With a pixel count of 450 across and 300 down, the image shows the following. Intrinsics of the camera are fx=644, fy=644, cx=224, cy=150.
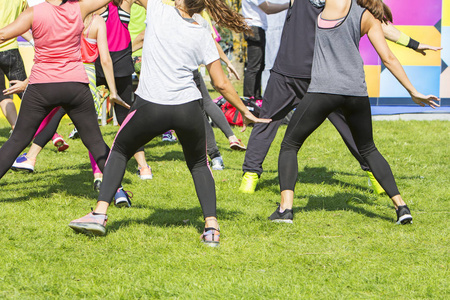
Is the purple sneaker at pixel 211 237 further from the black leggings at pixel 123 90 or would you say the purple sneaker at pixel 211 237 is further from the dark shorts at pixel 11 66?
the dark shorts at pixel 11 66

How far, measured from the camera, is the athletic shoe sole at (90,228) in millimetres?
4649

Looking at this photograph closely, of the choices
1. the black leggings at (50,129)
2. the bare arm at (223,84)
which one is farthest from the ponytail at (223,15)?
the black leggings at (50,129)

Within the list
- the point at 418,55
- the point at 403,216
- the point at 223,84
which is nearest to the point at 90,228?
the point at 223,84

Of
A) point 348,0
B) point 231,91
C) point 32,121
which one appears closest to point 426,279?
point 231,91

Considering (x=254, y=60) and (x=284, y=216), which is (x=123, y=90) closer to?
(x=284, y=216)

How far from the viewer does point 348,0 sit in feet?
16.3

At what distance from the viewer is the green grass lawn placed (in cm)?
385

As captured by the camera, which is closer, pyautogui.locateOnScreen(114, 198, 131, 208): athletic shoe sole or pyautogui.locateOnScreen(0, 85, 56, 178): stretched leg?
pyautogui.locateOnScreen(0, 85, 56, 178): stretched leg

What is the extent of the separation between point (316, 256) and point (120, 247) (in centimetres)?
139

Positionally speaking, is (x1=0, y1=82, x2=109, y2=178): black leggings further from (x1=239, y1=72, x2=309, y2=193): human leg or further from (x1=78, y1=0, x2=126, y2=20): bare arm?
(x1=239, y1=72, x2=309, y2=193): human leg

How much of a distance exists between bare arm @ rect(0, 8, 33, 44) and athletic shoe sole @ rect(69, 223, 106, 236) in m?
1.57

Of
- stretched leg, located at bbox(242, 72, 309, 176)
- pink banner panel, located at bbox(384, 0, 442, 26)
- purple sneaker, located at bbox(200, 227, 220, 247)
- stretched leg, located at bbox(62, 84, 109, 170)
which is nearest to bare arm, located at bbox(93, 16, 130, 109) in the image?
stretched leg, located at bbox(62, 84, 109, 170)

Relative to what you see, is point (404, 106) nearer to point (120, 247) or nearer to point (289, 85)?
point (289, 85)

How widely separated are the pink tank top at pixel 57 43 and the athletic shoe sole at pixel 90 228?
1326mm
